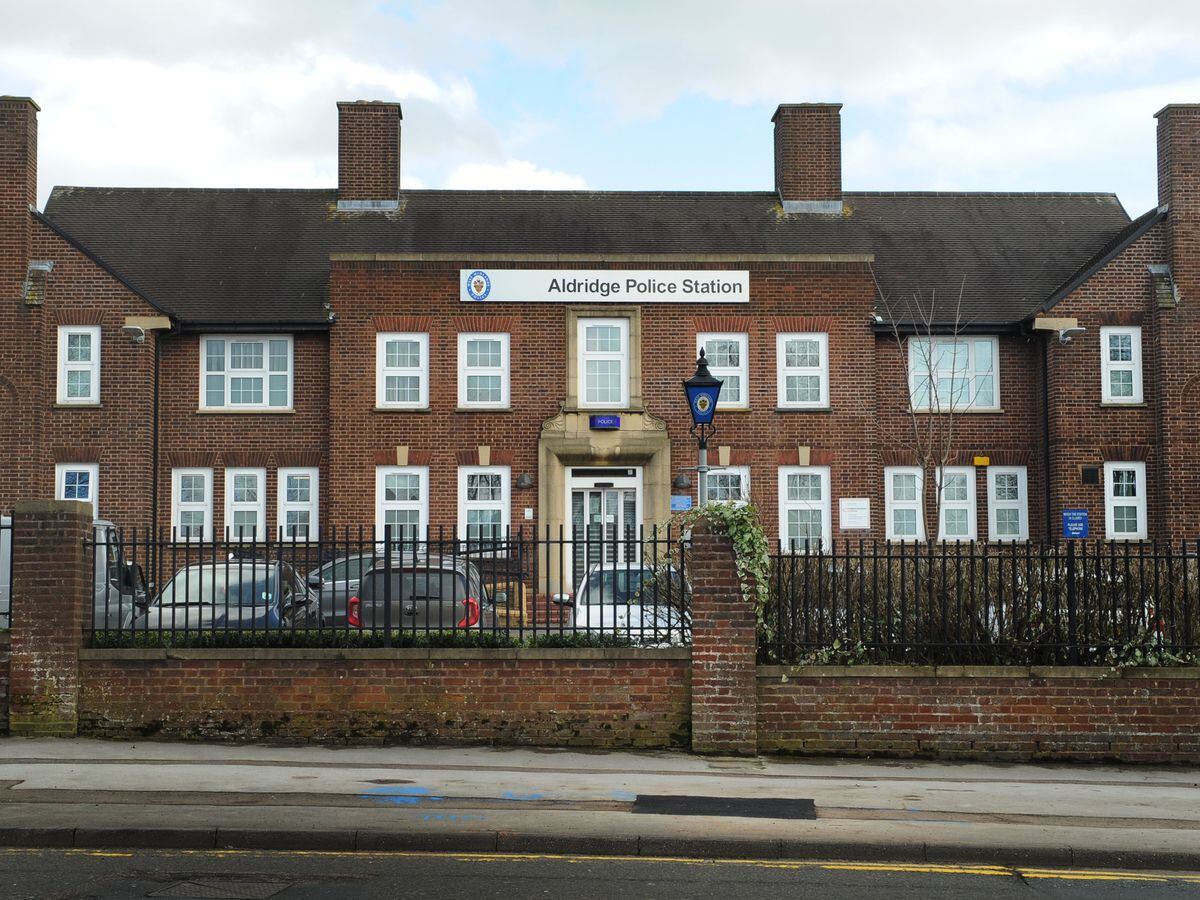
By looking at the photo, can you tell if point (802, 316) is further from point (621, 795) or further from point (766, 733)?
point (621, 795)

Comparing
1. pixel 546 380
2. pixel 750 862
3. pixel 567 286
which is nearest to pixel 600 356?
pixel 546 380

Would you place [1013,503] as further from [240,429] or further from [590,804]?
[590,804]

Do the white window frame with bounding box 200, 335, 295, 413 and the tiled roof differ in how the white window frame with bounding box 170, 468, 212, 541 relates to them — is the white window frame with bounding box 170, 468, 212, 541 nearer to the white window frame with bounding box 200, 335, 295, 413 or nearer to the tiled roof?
the white window frame with bounding box 200, 335, 295, 413

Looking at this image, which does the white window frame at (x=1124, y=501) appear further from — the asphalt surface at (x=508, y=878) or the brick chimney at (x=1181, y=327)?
the asphalt surface at (x=508, y=878)

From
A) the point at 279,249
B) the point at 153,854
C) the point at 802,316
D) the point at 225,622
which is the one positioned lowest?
the point at 153,854

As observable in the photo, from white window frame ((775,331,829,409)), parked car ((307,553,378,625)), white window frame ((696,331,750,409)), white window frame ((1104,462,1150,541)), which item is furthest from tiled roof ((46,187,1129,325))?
parked car ((307,553,378,625))

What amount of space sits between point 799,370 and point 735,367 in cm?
132

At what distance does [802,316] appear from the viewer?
2825cm

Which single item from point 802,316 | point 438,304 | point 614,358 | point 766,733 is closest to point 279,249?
point 438,304

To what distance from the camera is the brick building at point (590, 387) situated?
2784cm

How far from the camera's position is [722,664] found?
13289mm

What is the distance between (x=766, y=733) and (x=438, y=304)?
16.4 metres

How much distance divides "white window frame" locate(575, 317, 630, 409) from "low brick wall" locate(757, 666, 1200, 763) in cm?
1497

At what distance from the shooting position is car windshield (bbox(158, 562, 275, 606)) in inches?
538
